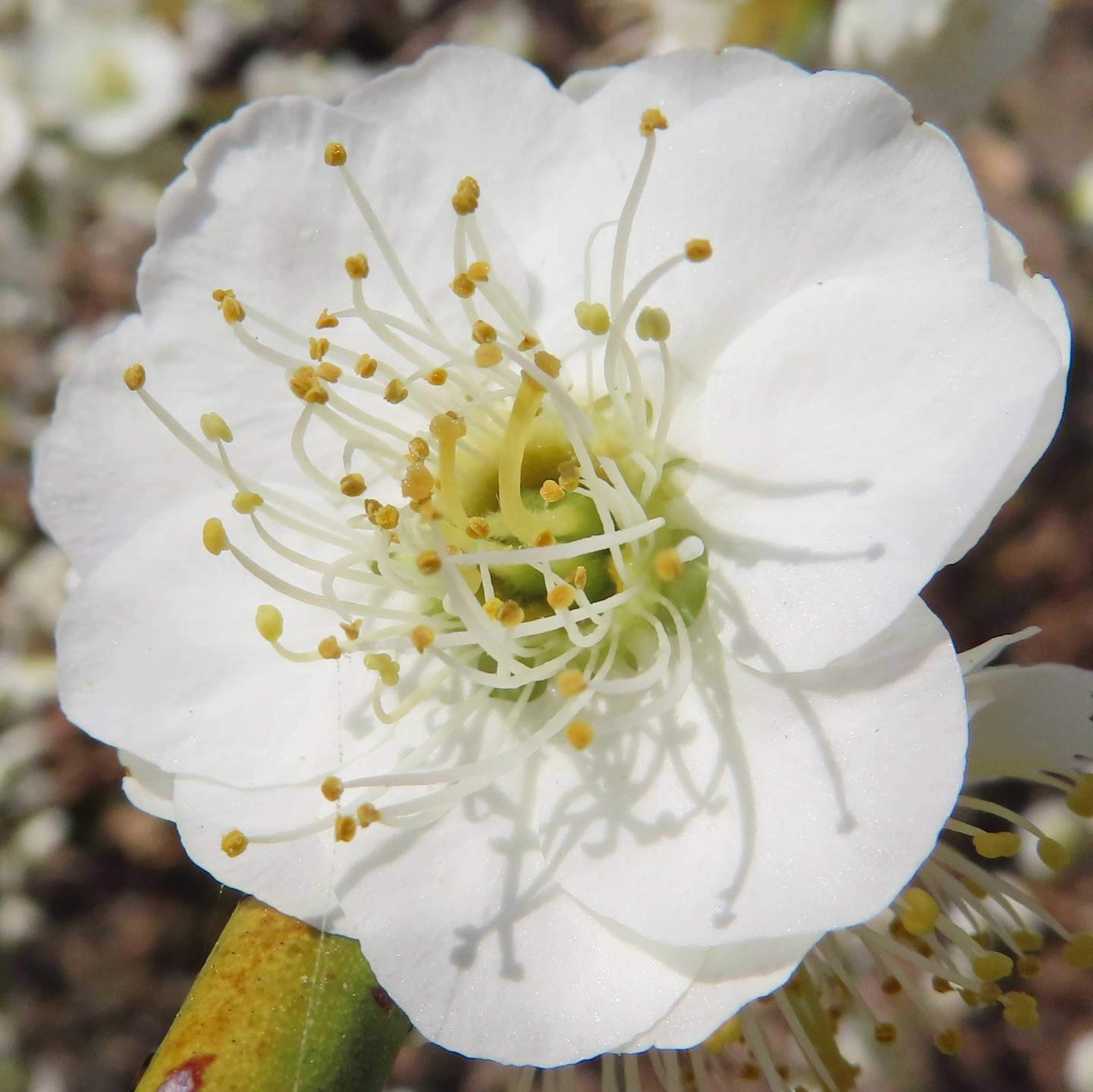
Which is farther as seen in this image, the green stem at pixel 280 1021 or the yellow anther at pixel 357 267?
the yellow anther at pixel 357 267

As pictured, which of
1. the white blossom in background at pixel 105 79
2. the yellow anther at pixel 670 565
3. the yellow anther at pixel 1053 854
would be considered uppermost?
the yellow anther at pixel 670 565

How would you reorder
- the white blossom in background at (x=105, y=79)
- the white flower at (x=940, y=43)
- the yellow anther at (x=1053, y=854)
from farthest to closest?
1. the white blossom in background at (x=105, y=79)
2. the white flower at (x=940, y=43)
3. the yellow anther at (x=1053, y=854)

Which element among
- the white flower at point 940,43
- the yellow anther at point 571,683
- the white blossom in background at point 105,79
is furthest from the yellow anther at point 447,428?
the white blossom in background at point 105,79

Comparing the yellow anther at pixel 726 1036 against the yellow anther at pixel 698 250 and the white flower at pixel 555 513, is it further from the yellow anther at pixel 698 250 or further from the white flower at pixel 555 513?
the yellow anther at pixel 698 250

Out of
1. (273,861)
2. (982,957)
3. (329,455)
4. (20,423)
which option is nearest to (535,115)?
(329,455)

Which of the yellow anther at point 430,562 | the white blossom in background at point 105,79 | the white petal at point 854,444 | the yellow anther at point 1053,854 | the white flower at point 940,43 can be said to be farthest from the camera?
the white blossom in background at point 105,79

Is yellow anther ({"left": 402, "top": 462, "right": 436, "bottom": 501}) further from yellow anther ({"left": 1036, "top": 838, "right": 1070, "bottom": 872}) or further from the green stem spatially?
yellow anther ({"left": 1036, "top": 838, "right": 1070, "bottom": 872})

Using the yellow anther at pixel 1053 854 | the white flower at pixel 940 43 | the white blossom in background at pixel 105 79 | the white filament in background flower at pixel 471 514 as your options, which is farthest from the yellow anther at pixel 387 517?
the white blossom in background at pixel 105 79

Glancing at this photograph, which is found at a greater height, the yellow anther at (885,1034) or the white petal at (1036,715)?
the white petal at (1036,715)
